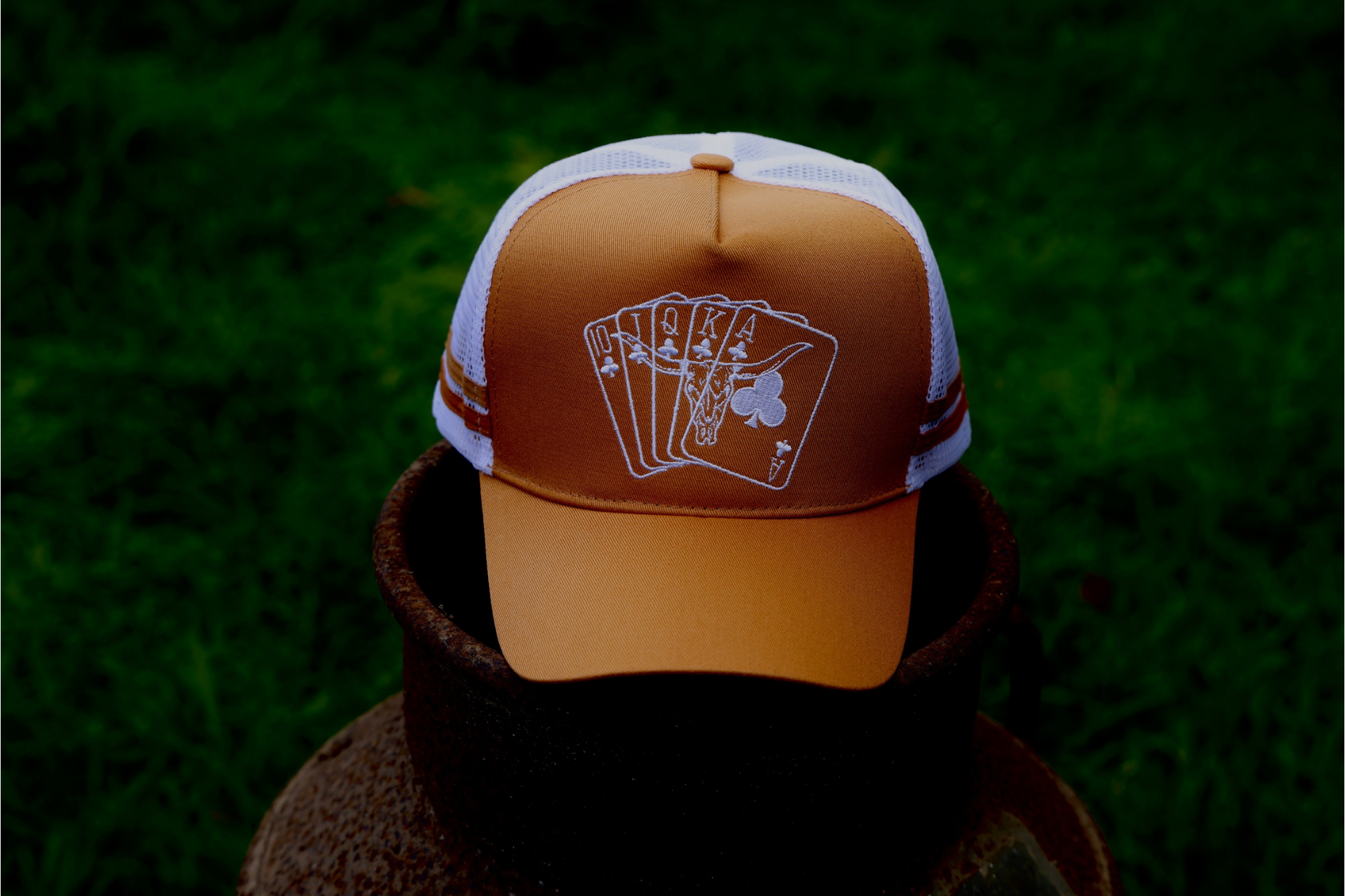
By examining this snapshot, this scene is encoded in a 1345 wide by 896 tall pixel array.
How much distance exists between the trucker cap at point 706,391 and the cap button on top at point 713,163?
0.07ft

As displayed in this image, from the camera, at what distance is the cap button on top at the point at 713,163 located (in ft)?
3.64

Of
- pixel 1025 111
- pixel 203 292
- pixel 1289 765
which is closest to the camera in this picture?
pixel 1289 765

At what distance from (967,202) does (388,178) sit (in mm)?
1748

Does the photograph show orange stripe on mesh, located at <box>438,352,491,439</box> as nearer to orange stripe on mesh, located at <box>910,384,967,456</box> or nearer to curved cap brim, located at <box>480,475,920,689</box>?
curved cap brim, located at <box>480,475,920,689</box>

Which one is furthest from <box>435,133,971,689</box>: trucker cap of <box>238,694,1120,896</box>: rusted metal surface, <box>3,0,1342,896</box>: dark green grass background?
<box>3,0,1342,896</box>: dark green grass background

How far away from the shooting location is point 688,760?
85 cm

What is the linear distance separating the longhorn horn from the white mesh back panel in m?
0.16

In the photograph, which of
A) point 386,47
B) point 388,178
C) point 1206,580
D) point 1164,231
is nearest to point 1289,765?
point 1206,580

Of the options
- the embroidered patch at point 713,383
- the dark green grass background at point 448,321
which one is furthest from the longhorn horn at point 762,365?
the dark green grass background at point 448,321

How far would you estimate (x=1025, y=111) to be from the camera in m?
3.50

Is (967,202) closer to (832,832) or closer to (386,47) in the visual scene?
(386,47)

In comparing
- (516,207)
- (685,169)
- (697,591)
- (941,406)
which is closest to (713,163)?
(685,169)

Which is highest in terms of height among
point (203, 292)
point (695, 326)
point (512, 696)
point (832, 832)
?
point (695, 326)

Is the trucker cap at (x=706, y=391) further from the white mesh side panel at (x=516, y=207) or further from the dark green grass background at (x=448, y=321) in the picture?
the dark green grass background at (x=448, y=321)
